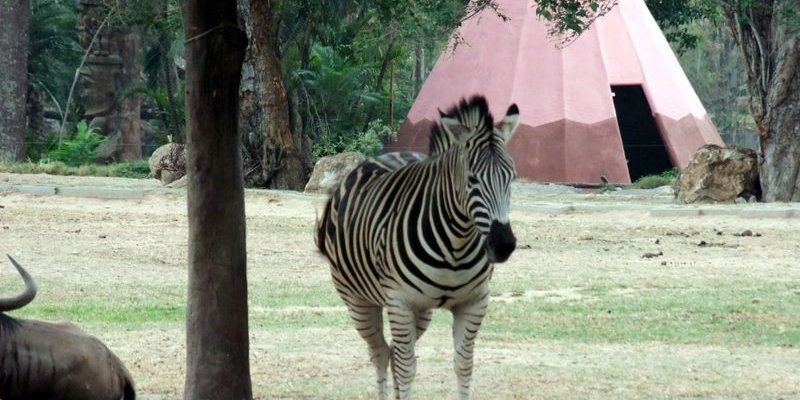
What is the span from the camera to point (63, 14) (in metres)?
43.8

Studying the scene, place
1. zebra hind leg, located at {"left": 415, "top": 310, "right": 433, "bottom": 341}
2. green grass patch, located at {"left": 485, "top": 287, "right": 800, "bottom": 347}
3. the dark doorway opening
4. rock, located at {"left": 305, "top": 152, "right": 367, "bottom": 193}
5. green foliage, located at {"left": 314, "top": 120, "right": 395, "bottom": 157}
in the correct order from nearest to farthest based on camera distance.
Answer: zebra hind leg, located at {"left": 415, "top": 310, "right": 433, "bottom": 341} < green grass patch, located at {"left": 485, "top": 287, "right": 800, "bottom": 347} < rock, located at {"left": 305, "top": 152, "right": 367, "bottom": 193} < green foliage, located at {"left": 314, "top": 120, "right": 395, "bottom": 157} < the dark doorway opening

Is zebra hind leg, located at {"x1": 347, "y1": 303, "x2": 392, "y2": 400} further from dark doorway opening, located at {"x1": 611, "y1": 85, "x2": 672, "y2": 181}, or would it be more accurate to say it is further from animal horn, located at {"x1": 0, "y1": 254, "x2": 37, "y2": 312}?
dark doorway opening, located at {"x1": 611, "y1": 85, "x2": 672, "y2": 181}

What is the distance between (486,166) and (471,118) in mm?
449

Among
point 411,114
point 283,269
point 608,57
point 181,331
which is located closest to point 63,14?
point 411,114

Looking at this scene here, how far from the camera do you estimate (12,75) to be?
33.7 m

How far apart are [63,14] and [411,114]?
14.9 metres

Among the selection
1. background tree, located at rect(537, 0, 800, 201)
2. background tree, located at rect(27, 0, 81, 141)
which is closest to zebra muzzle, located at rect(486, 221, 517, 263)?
background tree, located at rect(537, 0, 800, 201)

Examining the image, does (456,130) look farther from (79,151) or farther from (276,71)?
(79,151)

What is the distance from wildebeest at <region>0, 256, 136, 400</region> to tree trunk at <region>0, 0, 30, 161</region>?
84.8ft

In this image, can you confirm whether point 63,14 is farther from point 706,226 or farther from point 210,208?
point 210,208

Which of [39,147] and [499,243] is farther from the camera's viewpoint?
[39,147]

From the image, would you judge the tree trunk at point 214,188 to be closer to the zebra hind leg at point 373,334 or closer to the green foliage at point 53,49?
the zebra hind leg at point 373,334

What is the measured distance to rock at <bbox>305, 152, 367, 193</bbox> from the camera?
23.6m

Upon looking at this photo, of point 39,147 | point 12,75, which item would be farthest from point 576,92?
point 39,147
